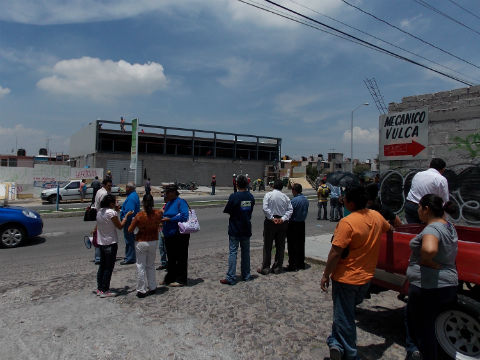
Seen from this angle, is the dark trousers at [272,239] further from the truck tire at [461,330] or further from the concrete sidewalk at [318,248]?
the truck tire at [461,330]

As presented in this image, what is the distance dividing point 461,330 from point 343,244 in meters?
1.44

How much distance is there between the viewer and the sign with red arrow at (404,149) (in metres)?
7.72

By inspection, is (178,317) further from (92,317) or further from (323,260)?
(323,260)

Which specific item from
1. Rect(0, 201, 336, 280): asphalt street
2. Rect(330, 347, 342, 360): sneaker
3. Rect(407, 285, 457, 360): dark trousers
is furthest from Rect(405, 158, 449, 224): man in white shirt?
Rect(0, 201, 336, 280): asphalt street

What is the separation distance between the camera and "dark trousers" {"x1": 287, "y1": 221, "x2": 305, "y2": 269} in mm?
6926

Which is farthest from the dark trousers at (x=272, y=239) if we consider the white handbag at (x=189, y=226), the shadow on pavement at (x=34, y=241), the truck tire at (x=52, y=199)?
the truck tire at (x=52, y=199)

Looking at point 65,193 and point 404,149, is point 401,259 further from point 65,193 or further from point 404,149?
point 65,193

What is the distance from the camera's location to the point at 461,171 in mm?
7176

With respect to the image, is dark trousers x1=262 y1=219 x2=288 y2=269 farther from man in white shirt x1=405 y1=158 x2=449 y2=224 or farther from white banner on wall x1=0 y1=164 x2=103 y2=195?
white banner on wall x1=0 y1=164 x2=103 y2=195

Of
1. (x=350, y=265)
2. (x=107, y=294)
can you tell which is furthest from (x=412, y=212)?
(x=107, y=294)

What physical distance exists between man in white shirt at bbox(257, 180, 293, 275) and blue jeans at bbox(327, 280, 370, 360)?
3014 mm

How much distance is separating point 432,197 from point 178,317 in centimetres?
327

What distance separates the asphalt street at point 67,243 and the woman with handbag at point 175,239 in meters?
2.75

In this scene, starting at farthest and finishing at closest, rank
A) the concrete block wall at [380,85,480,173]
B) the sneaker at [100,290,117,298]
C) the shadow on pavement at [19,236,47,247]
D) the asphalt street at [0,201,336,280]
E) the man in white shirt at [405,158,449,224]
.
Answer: the shadow on pavement at [19,236,47,247], the asphalt street at [0,201,336,280], the concrete block wall at [380,85,480,173], the sneaker at [100,290,117,298], the man in white shirt at [405,158,449,224]
